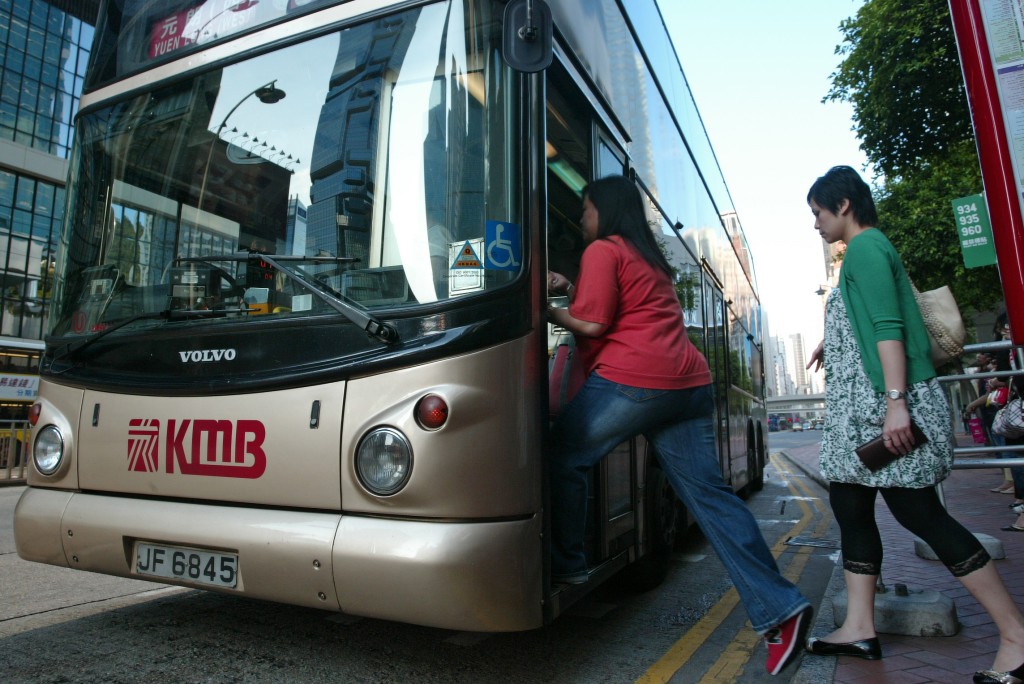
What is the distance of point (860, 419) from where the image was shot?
9.00ft

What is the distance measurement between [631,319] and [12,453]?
1336 cm

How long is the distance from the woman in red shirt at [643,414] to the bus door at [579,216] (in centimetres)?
41

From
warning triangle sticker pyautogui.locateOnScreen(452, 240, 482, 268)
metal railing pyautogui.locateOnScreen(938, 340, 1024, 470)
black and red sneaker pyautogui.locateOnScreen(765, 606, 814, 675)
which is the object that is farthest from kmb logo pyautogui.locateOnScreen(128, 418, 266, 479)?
Answer: metal railing pyautogui.locateOnScreen(938, 340, 1024, 470)

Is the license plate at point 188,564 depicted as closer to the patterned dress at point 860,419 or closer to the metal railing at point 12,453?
the patterned dress at point 860,419

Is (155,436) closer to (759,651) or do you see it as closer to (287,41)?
(287,41)

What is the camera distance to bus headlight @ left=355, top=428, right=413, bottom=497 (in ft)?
7.91

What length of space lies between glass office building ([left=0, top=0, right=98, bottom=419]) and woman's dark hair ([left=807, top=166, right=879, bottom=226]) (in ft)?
77.1

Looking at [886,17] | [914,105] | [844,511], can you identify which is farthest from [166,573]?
[886,17]

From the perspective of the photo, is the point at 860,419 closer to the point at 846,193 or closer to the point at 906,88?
the point at 846,193

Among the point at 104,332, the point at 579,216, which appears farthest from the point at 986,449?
the point at 104,332

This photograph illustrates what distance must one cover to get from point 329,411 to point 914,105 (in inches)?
557

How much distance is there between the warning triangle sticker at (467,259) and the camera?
257cm

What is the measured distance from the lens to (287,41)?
295cm

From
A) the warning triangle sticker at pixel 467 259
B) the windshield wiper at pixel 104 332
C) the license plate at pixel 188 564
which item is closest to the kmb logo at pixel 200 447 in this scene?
the license plate at pixel 188 564
